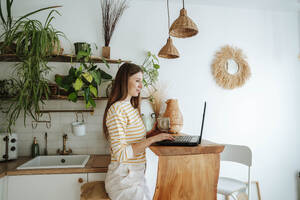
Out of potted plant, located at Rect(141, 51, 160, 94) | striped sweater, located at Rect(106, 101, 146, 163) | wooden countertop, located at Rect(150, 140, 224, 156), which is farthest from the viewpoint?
potted plant, located at Rect(141, 51, 160, 94)

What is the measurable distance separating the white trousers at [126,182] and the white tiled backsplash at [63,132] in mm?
815

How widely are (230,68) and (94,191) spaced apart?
2.12 meters

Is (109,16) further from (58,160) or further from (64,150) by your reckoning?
(58,160)

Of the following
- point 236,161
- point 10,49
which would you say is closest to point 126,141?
point 236,161

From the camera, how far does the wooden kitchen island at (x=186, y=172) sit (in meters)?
1.17

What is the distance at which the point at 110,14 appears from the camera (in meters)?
2.25

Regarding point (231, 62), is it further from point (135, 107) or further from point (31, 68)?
point (31, 68)

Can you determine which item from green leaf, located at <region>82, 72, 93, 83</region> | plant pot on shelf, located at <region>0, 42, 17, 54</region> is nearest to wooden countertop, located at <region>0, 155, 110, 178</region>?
green leaf, located at <region>82, 72, 93, 83</region>

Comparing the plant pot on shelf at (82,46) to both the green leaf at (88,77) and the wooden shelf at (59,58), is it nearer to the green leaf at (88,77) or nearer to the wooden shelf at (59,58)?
the wooden shelf at (59,58)

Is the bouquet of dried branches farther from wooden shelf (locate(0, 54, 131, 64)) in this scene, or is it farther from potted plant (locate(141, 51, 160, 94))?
potted plant (locate(141, 51, 160, 94))

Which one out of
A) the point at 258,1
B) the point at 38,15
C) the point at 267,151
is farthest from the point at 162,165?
the point at 258,1

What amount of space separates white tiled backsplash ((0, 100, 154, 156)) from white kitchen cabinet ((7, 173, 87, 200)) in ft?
1.67

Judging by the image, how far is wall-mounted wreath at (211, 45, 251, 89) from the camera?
7.99 ft

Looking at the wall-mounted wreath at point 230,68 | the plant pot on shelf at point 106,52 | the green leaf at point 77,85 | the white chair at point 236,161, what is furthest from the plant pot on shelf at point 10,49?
the white chair at point 236,161
